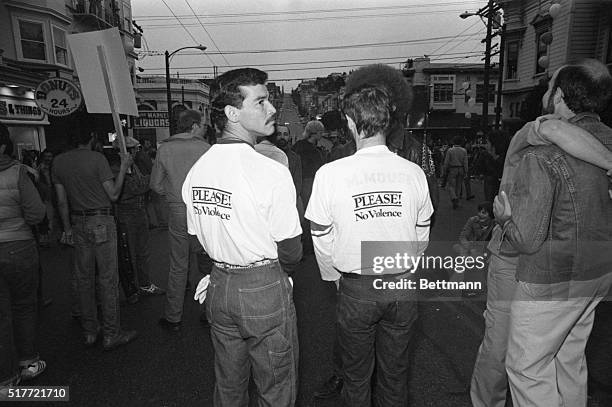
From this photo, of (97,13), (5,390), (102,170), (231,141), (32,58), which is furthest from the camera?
(97,13)

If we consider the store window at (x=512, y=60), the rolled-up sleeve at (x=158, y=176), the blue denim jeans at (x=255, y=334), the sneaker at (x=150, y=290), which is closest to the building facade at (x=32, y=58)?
the sneaker at (x=150, y=290)

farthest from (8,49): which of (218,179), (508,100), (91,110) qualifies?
(508,100)

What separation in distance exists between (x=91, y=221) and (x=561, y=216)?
11.7 feet

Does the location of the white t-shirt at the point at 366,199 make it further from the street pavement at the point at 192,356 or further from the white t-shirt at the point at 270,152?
the white t-shirt at the point at 270,152

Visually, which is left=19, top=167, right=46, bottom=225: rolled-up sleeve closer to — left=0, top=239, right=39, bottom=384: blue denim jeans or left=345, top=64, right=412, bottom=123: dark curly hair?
left=0, top=239, right=39, bottom=384: blue denim jeans

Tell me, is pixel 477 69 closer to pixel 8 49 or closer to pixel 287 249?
pixel 8 49

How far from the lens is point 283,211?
6.29 ft

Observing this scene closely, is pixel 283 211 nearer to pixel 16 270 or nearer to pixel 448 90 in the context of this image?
pixel 16 270

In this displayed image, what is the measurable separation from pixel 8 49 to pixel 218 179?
2173 cm

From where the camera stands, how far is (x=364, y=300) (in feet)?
6.80

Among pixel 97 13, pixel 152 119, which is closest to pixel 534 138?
pixel 152 119

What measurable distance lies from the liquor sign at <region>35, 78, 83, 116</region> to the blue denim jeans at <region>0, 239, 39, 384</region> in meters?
4.27

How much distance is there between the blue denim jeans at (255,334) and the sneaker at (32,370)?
84.2 inches

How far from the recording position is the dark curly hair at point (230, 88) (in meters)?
1.98
